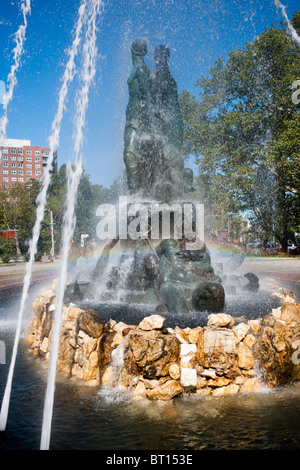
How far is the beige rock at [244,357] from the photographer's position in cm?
493

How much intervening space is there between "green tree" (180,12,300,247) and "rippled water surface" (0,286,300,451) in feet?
61.9

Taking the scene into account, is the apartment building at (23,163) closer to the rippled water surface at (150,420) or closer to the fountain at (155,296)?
the fountain at (155,296)

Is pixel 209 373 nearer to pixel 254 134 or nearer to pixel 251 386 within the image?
pixel 251 386

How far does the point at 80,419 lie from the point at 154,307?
412cm

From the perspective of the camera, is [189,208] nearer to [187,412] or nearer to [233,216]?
[187,412]

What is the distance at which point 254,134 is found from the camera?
2605 cm

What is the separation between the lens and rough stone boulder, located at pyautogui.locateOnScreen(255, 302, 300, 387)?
Answer: 194 inches

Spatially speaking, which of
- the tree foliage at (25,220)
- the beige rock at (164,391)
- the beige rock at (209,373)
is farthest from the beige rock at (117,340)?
the tree foliage at (25,220)

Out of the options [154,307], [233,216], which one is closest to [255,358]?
[154,307]

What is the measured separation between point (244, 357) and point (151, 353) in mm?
1252

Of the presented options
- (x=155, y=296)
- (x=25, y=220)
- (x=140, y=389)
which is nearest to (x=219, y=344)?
(x=140, y=389)

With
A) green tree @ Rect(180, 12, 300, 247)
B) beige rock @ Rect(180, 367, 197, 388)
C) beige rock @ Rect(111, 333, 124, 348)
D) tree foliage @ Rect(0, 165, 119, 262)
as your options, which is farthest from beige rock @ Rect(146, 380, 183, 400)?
tree foliage @ Rect(0, 165, 119, 262)

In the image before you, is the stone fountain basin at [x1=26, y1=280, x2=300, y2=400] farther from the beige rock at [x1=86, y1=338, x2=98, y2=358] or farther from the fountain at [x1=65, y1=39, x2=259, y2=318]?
the fountain at [x1=65, y1=39, x2=259, y2=318]

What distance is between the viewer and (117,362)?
5.13 meters
